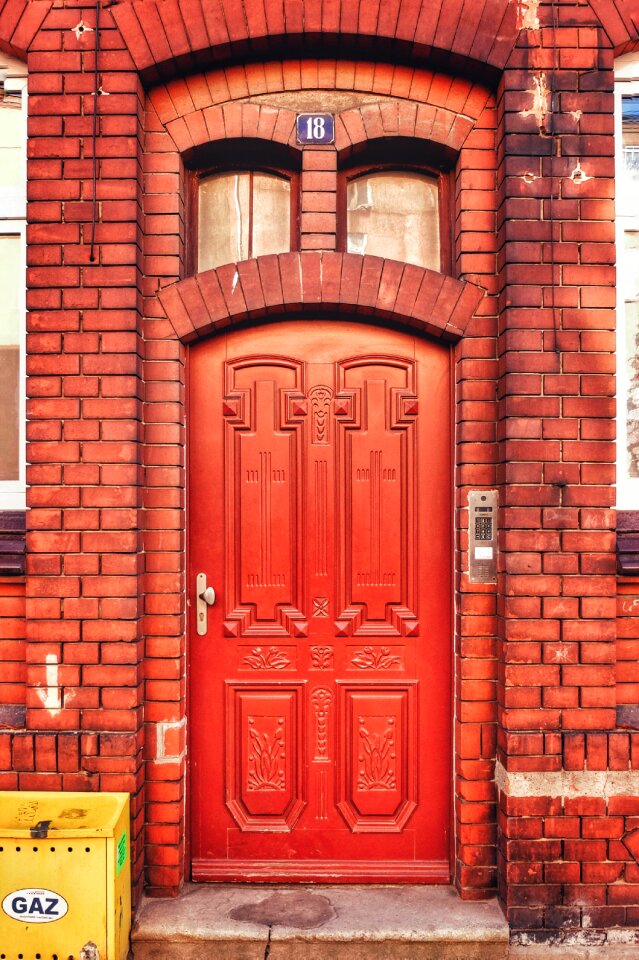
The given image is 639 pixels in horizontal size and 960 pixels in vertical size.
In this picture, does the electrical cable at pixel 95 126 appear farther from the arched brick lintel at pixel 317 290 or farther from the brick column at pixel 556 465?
the brick column at pixel 556 465

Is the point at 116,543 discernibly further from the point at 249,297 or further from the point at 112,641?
the point at 249,297

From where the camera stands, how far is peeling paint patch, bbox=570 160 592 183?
3.22 metres

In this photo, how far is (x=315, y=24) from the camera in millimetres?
3213

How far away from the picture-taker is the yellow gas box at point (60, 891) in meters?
2.81

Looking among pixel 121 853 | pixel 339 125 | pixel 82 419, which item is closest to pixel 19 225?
pixel 82 419

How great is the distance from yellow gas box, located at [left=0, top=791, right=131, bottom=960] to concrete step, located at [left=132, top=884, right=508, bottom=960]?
316 millimetres

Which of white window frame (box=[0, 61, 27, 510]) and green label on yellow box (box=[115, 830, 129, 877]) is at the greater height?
white window frame (box=[0, 61, 27, 510])

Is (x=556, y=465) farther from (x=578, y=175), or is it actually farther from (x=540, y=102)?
(x=540, y=102)

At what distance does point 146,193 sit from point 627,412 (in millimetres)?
2464

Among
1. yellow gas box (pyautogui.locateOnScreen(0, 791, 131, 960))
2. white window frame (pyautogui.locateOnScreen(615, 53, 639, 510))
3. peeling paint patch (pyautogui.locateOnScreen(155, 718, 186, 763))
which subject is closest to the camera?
yellow gas box (pyautogui.locateOnScreen(0, 791, 131, 960))

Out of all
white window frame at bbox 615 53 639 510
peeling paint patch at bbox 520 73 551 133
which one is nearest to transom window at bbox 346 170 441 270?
peeling paint patch at bbox 520 73 551 133

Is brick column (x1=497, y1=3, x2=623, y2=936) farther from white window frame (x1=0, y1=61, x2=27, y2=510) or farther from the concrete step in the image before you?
white window frame (x1=0, y1=61, x2=27, y2=510)

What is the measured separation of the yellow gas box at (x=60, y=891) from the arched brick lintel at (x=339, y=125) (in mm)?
2972

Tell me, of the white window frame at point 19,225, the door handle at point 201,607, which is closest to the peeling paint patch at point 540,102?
the white window frame at point 19,225
